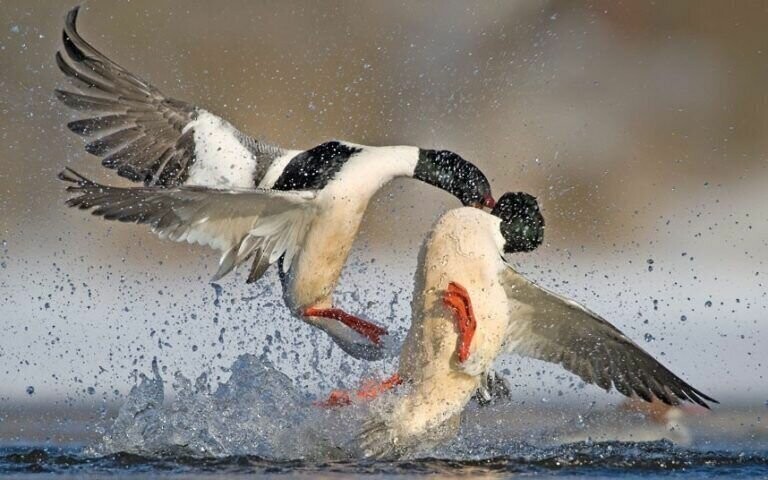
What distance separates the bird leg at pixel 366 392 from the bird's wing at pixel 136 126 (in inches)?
67.2

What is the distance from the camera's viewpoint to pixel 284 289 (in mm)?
8422

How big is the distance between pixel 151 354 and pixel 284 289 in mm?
2218

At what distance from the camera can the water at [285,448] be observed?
7.08 m

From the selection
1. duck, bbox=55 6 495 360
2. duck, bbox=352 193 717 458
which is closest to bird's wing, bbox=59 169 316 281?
duck, bbox=55 6 495 360

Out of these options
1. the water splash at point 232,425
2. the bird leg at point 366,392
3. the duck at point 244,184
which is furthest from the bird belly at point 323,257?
the bird leg at point 366,392

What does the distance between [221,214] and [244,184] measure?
64cm

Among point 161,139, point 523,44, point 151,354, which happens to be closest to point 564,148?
point 523,44

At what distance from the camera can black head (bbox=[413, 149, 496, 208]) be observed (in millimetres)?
8219

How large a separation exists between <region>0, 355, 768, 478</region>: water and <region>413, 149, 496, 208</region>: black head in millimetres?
1035

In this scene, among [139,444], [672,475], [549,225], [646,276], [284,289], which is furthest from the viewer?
[549,225]

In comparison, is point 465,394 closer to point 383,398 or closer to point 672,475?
point 383,398

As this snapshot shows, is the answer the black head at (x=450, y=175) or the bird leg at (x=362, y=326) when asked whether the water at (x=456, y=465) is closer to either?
the bird leg at (x=362, y=326)

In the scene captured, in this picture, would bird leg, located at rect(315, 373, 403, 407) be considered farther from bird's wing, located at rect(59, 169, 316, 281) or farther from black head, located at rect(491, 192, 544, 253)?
bird's wing, located at rect(59, 169, 316, 281)

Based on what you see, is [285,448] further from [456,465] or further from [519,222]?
[519,222]
